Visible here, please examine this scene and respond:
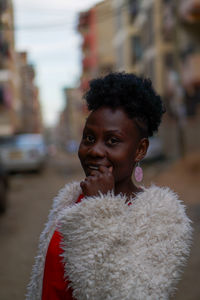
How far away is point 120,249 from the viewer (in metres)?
1.49

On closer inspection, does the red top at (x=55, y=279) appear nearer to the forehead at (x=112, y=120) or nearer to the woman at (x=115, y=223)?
the woman at (x=115, y=223)

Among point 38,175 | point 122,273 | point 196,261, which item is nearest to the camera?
point 122,273

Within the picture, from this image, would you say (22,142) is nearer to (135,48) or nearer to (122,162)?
(122,162)

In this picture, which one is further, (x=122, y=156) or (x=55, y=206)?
(x=55, y=206)

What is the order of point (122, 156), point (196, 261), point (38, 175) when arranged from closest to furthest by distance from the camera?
1. point (122, 156)
2. point (196, 261)
3. point (38, 175)

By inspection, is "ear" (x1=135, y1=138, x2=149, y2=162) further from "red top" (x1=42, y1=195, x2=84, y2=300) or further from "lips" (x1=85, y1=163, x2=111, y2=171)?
"red top" (x1=42, y1=195, x2=84, y2=300)

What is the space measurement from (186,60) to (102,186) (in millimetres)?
20767

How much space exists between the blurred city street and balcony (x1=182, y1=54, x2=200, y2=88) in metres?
4.81

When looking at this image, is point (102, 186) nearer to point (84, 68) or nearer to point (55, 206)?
point (55, 206)

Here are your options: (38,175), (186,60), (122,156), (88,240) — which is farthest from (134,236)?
(186,60)

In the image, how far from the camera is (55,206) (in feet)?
5.95

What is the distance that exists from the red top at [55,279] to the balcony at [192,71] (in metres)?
19.5

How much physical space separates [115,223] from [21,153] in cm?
1583

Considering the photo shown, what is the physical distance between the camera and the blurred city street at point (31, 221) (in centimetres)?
481
